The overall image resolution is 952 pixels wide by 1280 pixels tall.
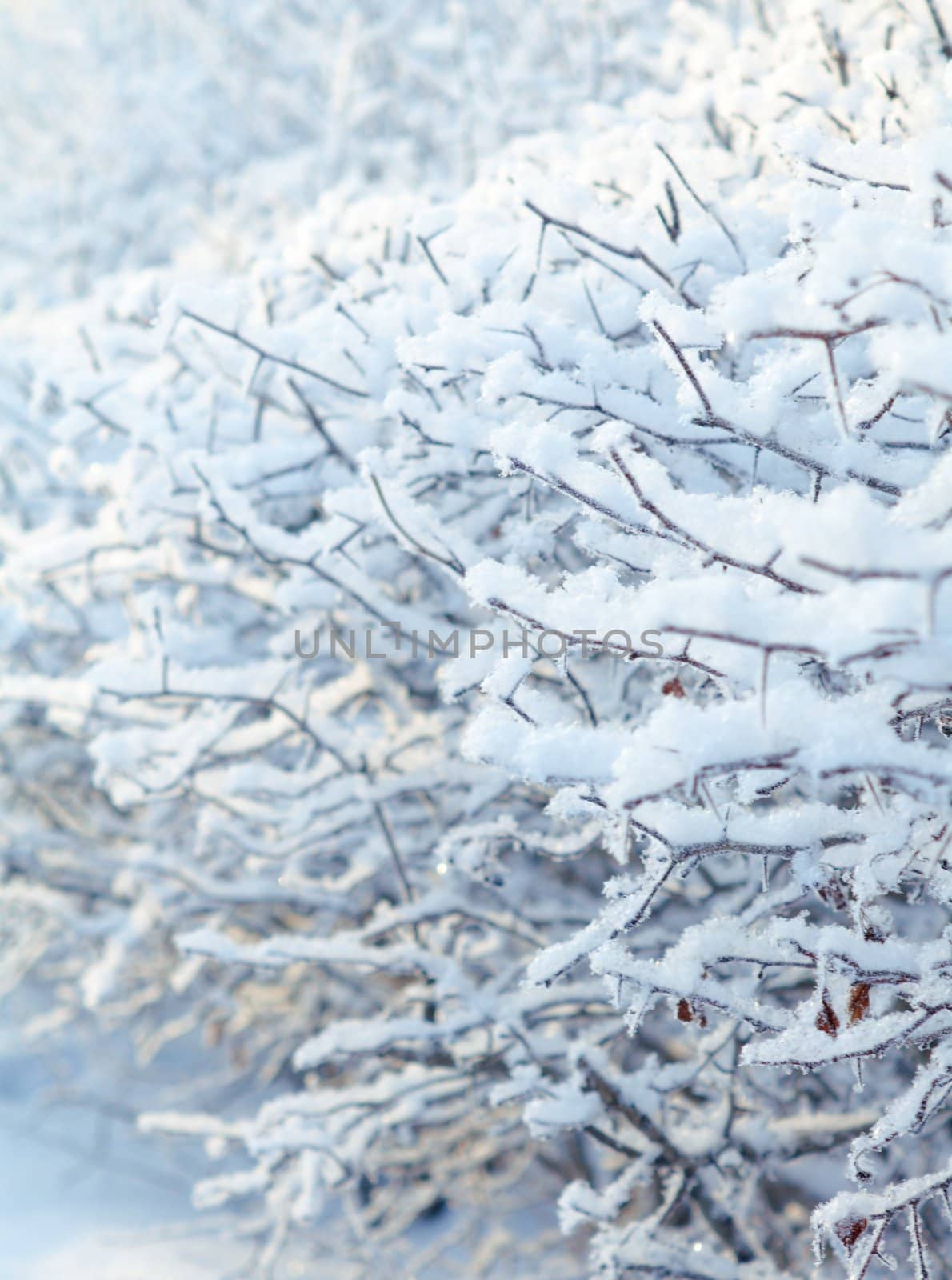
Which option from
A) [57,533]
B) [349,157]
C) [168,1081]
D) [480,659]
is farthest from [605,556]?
[349,157]

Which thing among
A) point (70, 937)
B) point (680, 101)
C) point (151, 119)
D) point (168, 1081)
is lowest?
point (168, 1081)

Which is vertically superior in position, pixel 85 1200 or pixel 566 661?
pixel 566 661

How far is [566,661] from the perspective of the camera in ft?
4.79

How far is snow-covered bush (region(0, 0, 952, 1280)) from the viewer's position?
3.29 feet

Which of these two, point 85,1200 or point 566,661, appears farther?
point 85,1200

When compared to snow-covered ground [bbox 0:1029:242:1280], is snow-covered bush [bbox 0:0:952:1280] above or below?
above

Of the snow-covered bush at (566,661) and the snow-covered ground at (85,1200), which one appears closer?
the snow-covered bush at (566,661)

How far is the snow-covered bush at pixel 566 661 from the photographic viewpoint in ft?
3.29

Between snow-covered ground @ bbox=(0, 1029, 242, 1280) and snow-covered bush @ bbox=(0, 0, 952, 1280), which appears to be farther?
snow-covered ground @ bbox=(0, 1029, 242, 1280)

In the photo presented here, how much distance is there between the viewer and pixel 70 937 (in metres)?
4.47

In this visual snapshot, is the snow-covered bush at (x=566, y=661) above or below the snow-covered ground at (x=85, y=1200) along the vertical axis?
above

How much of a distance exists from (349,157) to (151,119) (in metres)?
2.80

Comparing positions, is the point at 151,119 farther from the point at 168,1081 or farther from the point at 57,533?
the point at 168,1081

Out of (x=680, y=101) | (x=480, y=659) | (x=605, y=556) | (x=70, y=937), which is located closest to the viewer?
(x=605, y=556)
